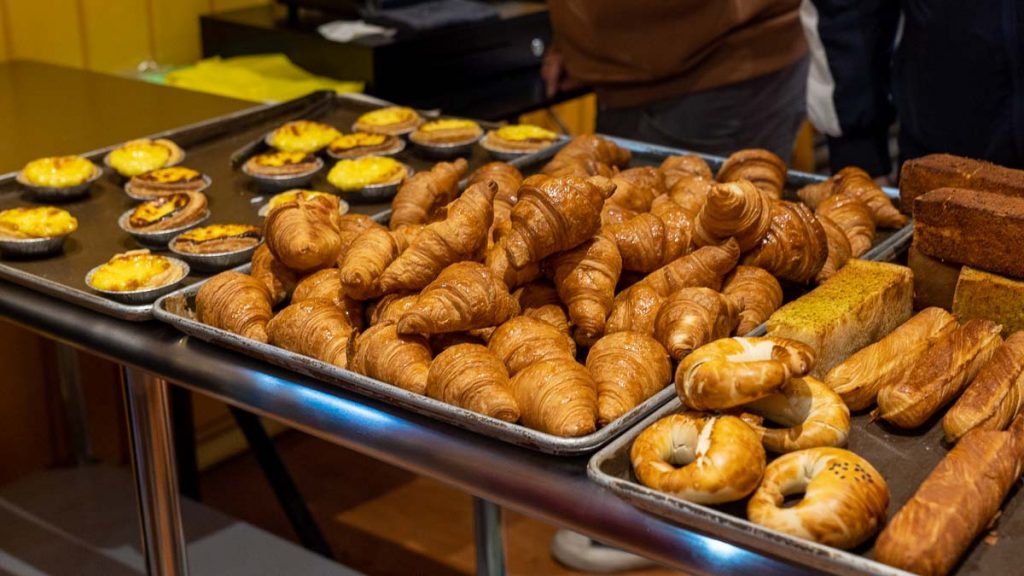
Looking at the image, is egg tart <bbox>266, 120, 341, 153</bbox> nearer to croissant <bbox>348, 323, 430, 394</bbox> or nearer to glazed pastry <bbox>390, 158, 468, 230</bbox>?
glazed pastry <bbox>390, 158, 468, 230</bbox>

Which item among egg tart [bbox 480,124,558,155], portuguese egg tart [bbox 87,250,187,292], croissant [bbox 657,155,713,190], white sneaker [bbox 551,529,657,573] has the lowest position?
white sneaker [bbox 551,529,657,573]

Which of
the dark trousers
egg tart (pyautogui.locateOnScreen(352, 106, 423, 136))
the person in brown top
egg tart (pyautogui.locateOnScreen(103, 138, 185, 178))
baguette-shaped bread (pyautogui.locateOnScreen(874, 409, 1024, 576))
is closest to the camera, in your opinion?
baguette-shaped bread (pyautogui.locateOnScreen(874, 409, 1024, 576))

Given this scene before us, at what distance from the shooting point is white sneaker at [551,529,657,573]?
8.17ft

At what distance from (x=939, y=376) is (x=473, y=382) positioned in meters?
0.43

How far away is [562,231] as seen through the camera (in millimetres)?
1237

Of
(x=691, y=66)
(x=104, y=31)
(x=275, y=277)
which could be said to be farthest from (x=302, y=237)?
(x=104, y=31)

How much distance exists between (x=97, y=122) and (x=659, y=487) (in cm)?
167

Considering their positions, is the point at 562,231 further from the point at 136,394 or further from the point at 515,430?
the point at 136,394

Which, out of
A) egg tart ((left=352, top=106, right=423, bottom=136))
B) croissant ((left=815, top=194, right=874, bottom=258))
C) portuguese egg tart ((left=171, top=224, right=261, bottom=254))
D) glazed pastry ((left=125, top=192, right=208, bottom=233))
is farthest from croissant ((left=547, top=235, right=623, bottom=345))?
egg tart ((left=352, top=106, right=423, bottom=136))

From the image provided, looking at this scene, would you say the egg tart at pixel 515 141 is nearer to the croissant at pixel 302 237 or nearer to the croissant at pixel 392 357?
the croissant at pixel 302 237

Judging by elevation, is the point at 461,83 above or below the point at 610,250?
below

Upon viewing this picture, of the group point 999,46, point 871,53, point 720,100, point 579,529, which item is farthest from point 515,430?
point 720,100

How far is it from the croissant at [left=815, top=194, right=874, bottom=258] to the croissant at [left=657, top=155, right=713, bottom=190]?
A: 0.17 m

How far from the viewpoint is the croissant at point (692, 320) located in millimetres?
1146
